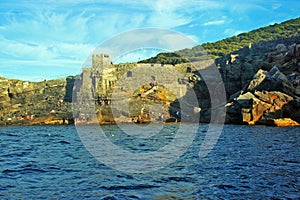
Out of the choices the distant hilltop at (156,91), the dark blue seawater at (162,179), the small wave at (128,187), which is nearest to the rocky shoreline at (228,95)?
the distant hilltop at (156,91)

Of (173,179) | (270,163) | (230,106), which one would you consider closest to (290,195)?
(173,179)

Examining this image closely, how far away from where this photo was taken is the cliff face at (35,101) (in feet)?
384

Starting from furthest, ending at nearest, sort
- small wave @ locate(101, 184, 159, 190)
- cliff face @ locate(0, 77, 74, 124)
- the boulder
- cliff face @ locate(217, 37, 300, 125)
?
cliff face @ locate(0, 77, 74, 124), the boulder, cliff face @ locate(217, 37, 300, 125), small wave @ locate(101, 184, 159, 190)

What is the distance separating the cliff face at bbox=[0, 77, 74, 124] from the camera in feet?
384

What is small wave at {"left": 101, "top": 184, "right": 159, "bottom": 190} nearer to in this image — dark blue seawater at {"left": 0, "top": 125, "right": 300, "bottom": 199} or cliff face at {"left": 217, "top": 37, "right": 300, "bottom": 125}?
dark blue seawater at {"left": 0, "top": 125, "right": 300, "bottom": 199}

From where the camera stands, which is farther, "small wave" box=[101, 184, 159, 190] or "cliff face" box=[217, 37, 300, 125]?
"cliff face" box=[217, 37, 300, 125]

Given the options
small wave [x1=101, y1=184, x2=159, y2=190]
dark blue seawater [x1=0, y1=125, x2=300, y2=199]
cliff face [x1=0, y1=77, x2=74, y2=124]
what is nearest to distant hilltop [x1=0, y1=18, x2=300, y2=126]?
cliff face [x1=0, y1=77, x2=74, y2=124]

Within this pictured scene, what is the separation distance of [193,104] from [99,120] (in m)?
34.0

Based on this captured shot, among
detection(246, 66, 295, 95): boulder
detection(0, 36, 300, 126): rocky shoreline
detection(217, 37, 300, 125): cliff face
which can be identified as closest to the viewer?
detection(217, 37, 300, 125): cliff face

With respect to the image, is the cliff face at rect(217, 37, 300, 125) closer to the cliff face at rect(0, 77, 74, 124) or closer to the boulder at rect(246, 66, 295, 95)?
the boulder at rect(246, 66, 295, 95)

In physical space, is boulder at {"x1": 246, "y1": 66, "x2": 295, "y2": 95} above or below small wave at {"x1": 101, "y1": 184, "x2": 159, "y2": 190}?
above

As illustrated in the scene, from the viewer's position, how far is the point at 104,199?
11750mm

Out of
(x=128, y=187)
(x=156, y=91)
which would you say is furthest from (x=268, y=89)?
(x=128, y=187)

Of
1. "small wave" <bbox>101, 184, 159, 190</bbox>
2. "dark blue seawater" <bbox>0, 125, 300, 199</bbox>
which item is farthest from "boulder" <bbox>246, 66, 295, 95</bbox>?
"small wave" <bbox>101, 184, 159, 190</bbox>
